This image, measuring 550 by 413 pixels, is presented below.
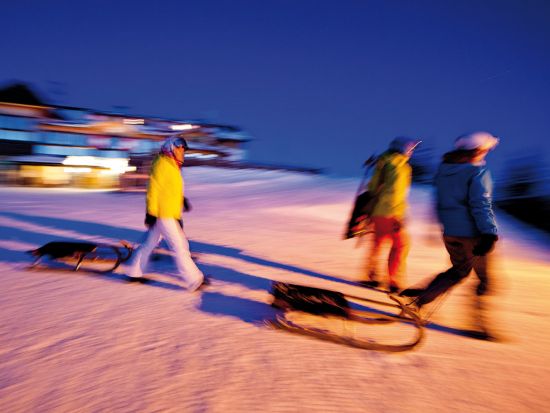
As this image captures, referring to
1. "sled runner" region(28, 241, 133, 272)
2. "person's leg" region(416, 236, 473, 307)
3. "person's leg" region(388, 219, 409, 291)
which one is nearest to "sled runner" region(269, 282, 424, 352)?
"person's leg" region(416, 236, 473, 307)

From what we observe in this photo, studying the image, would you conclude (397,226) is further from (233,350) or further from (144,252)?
(144,252)

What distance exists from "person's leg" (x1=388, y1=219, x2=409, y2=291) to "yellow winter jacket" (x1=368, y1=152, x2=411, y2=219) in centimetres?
17

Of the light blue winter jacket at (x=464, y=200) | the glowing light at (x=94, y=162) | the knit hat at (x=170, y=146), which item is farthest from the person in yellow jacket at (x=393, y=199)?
the glowing light at (x=94, y=162)

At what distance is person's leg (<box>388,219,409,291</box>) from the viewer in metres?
4.54

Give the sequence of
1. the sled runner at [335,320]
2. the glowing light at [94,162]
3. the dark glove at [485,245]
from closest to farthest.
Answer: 1. the dark glove at [485,245]
2. the sled runner at [335,320]
3. the glowing light at [94,162]

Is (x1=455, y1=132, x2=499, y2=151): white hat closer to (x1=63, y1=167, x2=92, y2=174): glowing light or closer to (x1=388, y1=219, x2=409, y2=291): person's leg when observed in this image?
(x1=388, y1=219, x2=409, y2=291): person's leg

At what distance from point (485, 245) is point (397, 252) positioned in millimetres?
1549

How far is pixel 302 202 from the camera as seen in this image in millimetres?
15508

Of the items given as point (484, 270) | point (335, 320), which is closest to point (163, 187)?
point (335, 320)

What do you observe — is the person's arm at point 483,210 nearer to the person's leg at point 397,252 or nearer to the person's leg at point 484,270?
the person's leg at point 484,270

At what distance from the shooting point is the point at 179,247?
4145mm

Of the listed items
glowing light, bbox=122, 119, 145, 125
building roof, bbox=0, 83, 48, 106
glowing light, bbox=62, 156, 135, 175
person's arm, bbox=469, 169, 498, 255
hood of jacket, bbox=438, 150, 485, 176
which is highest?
building roof, bbox=0, 83, 48, 106

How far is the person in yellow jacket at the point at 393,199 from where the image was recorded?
4.44m

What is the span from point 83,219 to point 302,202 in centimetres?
859
